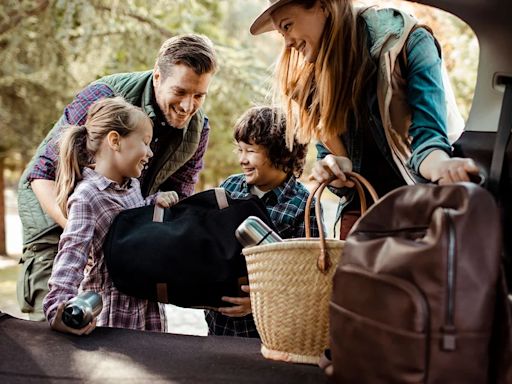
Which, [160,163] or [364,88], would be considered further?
[160,163]

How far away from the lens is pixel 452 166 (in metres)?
1.42

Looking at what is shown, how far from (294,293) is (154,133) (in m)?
1.06

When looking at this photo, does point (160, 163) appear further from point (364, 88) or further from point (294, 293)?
point (294, 293)

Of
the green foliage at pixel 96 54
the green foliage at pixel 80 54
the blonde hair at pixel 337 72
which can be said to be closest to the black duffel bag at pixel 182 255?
the blonde hair at pixel 337 72

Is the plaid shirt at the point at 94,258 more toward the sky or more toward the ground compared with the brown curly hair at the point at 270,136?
more toward the ground

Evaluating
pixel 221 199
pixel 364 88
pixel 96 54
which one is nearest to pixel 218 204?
pixel 221 199

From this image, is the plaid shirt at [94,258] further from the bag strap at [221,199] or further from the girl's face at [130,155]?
the bag strap at [221,199]

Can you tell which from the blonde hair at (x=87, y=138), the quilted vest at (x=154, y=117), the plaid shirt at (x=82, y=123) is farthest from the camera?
the quilted vest at (x=154, y=117)

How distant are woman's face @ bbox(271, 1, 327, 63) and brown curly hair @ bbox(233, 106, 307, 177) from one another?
0.55 metres

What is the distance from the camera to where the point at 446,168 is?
1434 mm

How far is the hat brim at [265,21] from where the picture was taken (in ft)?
5.88

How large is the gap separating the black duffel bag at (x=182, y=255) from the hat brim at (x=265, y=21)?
0.46 meters

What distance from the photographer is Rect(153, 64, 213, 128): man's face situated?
2.30 m

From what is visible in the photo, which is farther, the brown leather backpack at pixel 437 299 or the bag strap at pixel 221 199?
the bag strap at pixel 221 199
